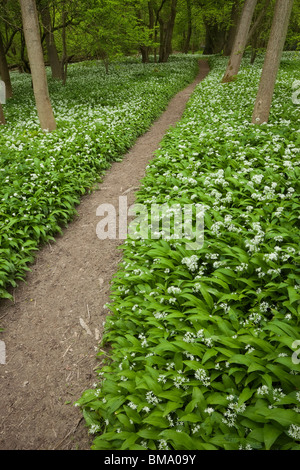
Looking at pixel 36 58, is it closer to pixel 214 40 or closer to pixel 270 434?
pixel 270 434

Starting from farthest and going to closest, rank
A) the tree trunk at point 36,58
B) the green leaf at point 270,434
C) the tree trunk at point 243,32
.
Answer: the tree trunk at point 243,32 → the tree trunk at point 36,58 → the green leaf at point 270,434

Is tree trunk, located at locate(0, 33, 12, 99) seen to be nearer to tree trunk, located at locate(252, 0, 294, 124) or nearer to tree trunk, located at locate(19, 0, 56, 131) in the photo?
tree trunk, located at locate(19, 0, 56, 131)

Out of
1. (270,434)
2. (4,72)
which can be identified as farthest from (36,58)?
(270,434)

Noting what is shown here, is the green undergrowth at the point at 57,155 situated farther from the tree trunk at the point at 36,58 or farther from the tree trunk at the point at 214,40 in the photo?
the tree trunk at the point at 214,40

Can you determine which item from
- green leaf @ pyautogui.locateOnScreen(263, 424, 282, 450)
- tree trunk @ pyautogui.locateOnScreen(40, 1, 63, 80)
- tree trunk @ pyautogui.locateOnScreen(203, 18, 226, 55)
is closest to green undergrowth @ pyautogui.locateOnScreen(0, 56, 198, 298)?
green leaf @ pyautogui.locateOnScreen(263, 424, 282, 450)

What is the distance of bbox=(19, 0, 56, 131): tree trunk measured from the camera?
8.41 metres

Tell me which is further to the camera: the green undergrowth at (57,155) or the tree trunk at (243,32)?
the tree trunk at (243,32)

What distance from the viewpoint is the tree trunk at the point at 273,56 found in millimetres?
6977

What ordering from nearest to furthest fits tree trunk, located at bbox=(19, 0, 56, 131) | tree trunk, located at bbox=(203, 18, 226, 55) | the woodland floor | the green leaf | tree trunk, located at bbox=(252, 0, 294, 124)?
1. the green leaf
2. the woodland floor
3. tree trunk, located at bbox=(252, 0, 294, 124)
4. tree trunk, located at bbox=(19, 0, 56, 131)
5. tree trunk, located at bbox=(203, 18, 226, 55)

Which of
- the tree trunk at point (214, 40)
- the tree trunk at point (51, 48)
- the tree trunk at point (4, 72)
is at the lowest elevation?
the tree trunk at point (4, 72)

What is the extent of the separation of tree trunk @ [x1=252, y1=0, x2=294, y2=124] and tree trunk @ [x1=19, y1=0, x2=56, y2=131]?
23.3 feet

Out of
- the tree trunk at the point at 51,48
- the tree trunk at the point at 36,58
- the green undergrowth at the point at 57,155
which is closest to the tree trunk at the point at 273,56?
the green undergrowth at the point at 57,155

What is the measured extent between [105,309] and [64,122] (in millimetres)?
9046

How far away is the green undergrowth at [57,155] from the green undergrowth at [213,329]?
6.80 feet
